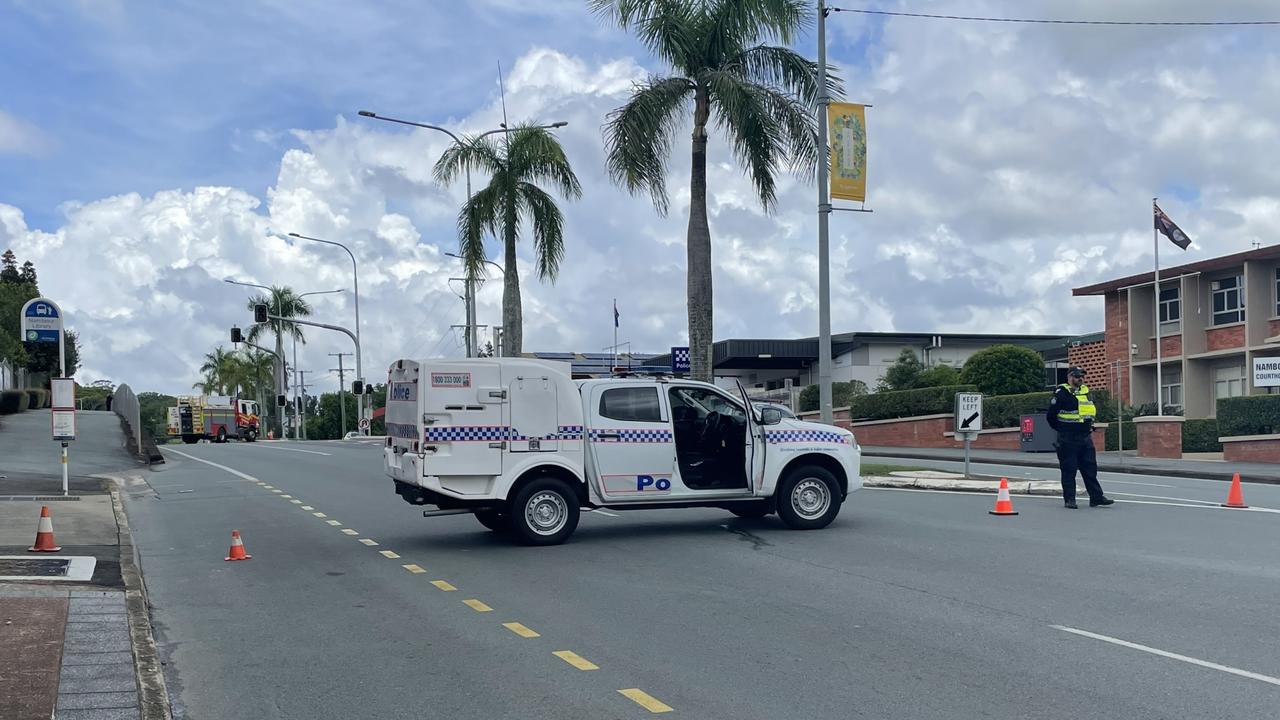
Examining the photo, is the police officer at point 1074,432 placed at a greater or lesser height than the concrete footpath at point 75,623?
greater

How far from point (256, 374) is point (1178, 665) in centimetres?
9961

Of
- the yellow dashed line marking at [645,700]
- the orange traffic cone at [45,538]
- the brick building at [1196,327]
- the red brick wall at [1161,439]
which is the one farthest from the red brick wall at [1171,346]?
the yellow dashed line marking at [645,700]

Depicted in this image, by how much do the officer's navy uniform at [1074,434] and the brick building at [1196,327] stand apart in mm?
24325

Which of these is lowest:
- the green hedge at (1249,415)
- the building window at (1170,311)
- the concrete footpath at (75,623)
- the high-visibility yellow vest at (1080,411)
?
the concrete footpath at (75,623)

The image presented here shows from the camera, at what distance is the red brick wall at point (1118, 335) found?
44000 millimetres

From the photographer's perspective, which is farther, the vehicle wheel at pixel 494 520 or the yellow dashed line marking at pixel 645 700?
the vehicle wheel at pixel 494 520

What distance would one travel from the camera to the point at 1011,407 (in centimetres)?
3859

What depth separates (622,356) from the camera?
75062mm

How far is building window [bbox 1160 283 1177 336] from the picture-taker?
4238 cm

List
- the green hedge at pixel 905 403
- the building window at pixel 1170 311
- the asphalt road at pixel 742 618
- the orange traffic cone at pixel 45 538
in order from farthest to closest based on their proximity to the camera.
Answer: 1. the building window at pixel 1170 311
2. the green hedge at pixel 905 403
3. the orange traffic cone at pixel 45 538
4. the asphalt road at pixel 742 618

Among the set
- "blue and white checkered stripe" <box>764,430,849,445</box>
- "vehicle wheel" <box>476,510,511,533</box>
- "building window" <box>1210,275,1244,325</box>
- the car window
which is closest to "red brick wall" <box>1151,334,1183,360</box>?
"building window" <box>1210,275,1244,325</box>

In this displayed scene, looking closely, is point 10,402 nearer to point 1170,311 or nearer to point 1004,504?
point 1004,504

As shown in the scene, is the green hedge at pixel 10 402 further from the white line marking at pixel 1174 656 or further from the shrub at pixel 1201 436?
the white line marking at pixel 1174 656

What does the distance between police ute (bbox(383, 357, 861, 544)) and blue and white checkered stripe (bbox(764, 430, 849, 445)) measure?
1 centimetres
